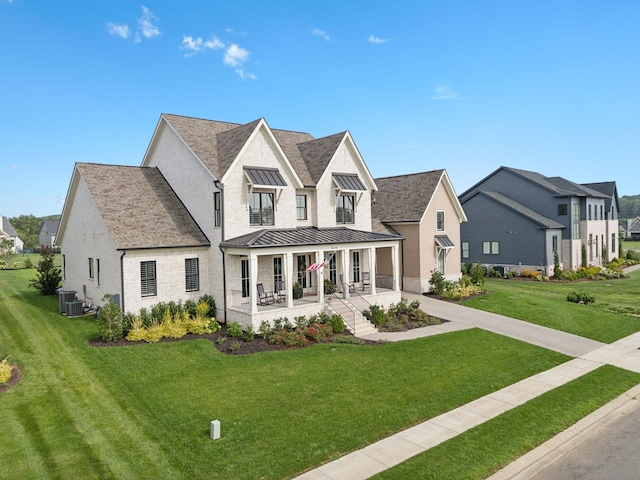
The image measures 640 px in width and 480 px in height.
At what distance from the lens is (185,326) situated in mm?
20469

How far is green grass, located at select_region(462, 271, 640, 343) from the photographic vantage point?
2345 cm

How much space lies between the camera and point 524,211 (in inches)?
1698

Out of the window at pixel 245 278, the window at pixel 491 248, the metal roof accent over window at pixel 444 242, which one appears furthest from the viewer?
the window at pixel 491 248

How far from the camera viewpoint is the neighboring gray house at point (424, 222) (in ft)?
106

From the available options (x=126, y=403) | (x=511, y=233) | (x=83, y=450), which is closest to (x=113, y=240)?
(x=126, y=403)

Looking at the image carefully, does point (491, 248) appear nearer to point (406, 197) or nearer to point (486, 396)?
point (406, 197)

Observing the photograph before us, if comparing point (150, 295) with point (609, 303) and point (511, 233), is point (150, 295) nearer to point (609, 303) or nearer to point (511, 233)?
point (609, 303)

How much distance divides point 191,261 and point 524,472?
17700 mm

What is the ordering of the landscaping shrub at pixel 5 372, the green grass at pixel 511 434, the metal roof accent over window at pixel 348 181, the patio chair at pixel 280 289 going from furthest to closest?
the metal roof accent over window at pixel 348 181 < the patio chair at pixel 280 289 < the landscaping shrub at pixel 5 372 < the green grass at pixel 511 434

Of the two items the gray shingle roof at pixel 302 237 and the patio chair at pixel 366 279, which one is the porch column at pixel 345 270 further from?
the patio chair at pixel 366 279

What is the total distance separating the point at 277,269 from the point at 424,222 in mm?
12917

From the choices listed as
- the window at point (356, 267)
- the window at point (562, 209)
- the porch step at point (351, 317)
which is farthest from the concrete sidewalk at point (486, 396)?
the window at point (562, 209)

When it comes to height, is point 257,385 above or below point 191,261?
below

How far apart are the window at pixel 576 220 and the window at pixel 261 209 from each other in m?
33.4
